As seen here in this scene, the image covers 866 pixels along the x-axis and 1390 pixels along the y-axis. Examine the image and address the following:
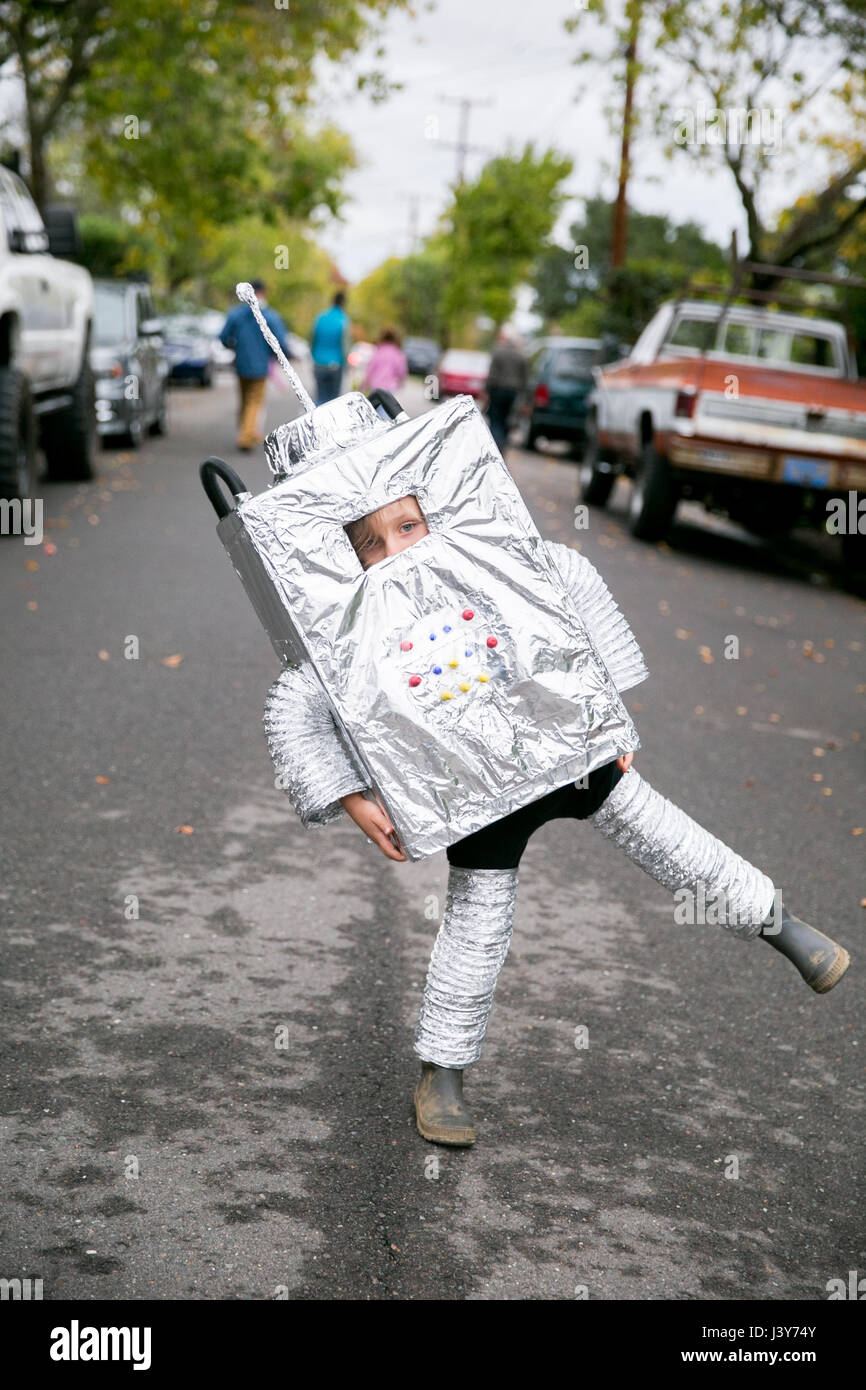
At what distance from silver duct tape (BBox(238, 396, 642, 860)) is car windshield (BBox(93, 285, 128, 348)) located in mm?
13250

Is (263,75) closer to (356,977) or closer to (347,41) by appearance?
(347,41)

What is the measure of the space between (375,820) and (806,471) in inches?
362

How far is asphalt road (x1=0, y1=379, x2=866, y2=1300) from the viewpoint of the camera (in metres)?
2.85

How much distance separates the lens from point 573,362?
70.9 feet

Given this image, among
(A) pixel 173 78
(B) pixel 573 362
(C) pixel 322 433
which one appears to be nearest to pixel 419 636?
(C) pixel 322 433

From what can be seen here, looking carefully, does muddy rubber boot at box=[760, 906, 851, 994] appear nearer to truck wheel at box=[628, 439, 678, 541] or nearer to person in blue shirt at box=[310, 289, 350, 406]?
truck wheel at box=[628, 439, 678, 541]

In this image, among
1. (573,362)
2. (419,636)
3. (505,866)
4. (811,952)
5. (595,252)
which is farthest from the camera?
(595,252)

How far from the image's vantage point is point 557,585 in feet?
9.99

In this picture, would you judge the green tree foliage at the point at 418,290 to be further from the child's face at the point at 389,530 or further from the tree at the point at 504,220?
the child's face at the point at 389,530

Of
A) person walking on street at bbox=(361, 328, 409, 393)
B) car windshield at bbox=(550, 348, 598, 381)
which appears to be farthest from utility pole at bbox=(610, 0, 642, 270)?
person walking on street at bbox=(361, 328, 409, 393)

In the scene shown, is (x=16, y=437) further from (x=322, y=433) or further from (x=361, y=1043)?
(x=322, y=433)

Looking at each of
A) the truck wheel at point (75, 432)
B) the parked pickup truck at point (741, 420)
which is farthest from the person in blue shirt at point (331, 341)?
the truck wheel at point (75, 432)

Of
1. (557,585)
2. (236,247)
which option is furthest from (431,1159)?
(236,247)

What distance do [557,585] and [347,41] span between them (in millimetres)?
18222
